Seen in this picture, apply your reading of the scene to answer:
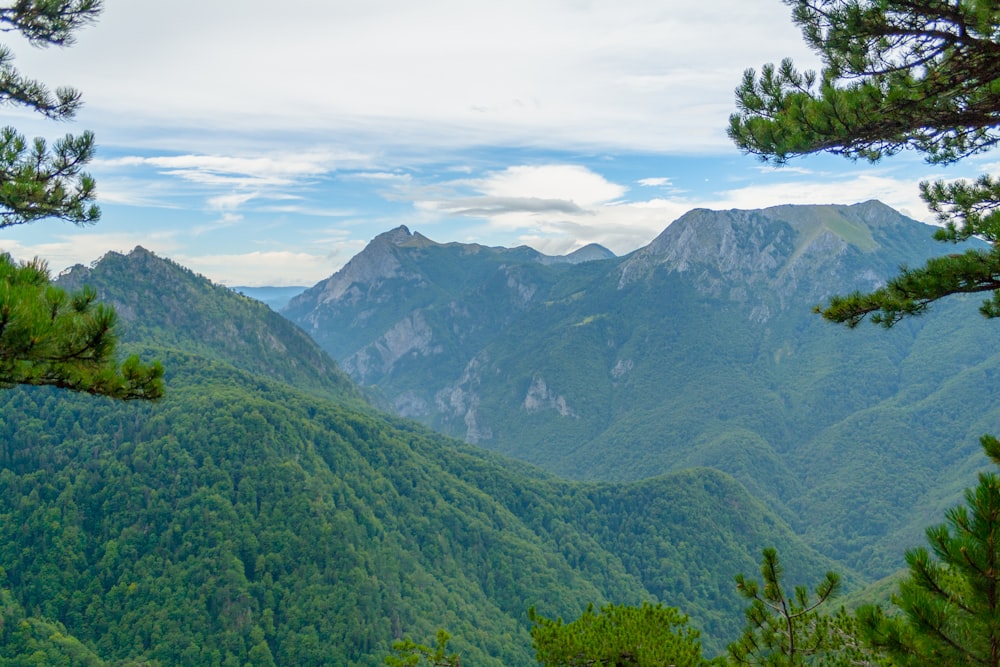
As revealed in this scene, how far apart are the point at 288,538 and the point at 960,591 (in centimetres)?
11013

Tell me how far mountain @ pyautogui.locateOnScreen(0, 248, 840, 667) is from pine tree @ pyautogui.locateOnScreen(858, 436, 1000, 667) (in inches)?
3570

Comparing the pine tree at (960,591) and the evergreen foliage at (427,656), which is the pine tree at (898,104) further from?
the evergreen foliage at (427,656)

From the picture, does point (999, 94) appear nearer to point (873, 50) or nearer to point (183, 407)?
point (873, 50)

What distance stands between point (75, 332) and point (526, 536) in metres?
150

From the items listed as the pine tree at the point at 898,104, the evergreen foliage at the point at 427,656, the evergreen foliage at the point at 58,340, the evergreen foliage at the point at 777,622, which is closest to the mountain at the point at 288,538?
the evergreen foliage at the point at 427,656

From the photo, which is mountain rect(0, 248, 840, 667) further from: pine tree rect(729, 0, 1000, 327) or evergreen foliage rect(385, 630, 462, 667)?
pine tree rect(729, 0, 1000, 327)

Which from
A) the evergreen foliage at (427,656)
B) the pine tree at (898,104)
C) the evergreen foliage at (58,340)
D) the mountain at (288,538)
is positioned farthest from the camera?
the mountain at (288,538)

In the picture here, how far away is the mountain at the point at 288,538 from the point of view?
89.1m

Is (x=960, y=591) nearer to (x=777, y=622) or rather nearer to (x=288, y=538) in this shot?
(x=777, y=622)

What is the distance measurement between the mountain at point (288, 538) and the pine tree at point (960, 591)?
297 ft

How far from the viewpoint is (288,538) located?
105 metres

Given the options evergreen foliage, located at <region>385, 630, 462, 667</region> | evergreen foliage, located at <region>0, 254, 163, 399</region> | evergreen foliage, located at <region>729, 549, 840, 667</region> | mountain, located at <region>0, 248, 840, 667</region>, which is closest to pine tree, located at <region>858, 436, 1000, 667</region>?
evergreen foliage, located at <region>729, 549, 840, 667</region>

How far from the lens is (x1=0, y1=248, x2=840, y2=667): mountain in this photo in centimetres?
8912

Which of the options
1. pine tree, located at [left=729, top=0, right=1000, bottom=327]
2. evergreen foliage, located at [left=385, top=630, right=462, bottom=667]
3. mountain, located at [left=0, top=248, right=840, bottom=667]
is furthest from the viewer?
mountain, located at [left=0, top=248, right=840, bottom=667]
